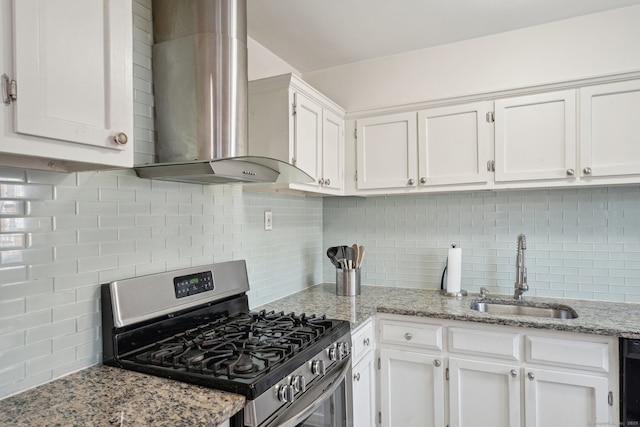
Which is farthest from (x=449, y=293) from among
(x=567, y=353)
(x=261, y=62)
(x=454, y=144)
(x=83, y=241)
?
(x=83, y=241)

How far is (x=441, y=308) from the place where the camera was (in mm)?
2055

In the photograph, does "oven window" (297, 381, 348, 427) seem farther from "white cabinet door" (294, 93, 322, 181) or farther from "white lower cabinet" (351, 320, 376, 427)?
"white cabinet door" (294, 93, 322, 181)

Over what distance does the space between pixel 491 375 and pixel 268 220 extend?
1.47 meters

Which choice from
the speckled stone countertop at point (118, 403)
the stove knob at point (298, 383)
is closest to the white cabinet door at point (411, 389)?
the stove knob at point (298, 383)

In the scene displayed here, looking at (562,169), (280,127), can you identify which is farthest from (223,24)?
(562,169)

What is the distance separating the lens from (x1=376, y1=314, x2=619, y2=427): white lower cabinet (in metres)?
1.69

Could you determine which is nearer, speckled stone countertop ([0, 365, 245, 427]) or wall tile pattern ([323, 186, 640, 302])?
speckled stone countertop ([0, 365, 245, 427])

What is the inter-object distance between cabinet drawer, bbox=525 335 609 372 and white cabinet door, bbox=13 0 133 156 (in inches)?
76.3

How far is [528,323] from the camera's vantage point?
5.83ft

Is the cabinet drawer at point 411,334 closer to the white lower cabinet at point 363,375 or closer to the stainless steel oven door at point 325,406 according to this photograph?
the white lower cabinet at point 363,375

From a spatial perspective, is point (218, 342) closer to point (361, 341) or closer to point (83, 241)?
point (83, 241)

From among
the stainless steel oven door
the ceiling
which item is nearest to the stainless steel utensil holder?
the stainless steel oven door

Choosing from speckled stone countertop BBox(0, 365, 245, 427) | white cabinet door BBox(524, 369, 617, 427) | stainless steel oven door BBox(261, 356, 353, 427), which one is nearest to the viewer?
speckled stone countertop BBox(0, 365, 245, 427)

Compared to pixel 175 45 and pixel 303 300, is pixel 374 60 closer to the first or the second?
pixel 175 45
